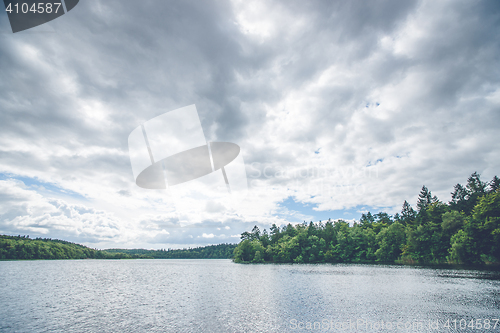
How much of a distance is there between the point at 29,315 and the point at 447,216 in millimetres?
97604

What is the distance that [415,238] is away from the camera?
83375 millimetres

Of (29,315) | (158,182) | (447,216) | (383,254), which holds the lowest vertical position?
(383,254)

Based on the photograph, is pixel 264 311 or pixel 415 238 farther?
pixel 415 238

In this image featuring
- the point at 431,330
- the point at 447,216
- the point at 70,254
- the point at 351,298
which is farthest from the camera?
the point at 70,254

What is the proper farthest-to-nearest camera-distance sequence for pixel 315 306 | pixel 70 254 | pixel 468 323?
pixel 70 254
pixel 315 306
pixel 468 323

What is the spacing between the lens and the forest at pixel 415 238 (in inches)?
2429

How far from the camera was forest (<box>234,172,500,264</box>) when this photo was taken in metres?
Answer: 61.7

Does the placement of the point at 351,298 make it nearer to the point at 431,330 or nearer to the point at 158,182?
the point at 431,330

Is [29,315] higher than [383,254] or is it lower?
higher

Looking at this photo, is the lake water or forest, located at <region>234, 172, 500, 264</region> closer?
the lake water

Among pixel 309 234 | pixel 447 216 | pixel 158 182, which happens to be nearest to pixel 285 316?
pixel 158 182

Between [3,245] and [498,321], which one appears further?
[3,245]

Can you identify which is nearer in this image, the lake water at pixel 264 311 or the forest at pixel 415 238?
the lake water at pixel 264 311

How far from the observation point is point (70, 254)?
157000 mm
